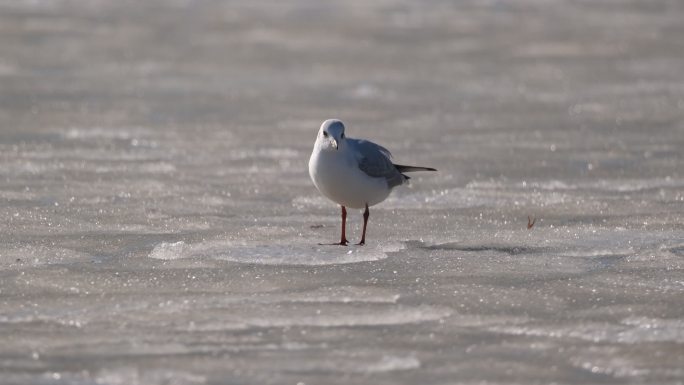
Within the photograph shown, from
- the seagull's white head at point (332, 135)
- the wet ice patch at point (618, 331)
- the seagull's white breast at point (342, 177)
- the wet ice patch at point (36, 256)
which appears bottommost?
the wet ice patch at point (36, 256)

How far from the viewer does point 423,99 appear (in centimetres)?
1102

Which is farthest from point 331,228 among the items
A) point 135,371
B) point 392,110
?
point 392,110

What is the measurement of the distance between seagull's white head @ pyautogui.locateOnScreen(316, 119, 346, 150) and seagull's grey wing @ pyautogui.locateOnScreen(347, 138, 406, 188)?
0.18 m

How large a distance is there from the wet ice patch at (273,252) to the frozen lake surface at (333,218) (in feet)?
0.07

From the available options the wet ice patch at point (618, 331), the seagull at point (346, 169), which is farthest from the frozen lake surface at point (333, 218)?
the seagull at point (346, 169)

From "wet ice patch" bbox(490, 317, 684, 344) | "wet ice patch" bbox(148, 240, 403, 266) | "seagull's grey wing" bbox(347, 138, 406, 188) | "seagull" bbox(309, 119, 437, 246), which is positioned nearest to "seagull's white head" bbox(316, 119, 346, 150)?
"seagull" bbox(309, 119, 437, 246)

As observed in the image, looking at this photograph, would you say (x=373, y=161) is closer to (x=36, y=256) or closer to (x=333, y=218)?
(x=333, y=218)

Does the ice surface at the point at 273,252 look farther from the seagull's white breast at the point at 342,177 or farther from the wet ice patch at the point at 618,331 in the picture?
the wet ice patch at the point at 618,331

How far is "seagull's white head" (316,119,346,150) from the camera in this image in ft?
18.3

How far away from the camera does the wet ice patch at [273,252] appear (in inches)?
209

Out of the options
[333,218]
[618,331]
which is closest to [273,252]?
[333,218]

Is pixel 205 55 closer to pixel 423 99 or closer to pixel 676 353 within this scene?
pixel 423 99

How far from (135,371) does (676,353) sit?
5.48 feet

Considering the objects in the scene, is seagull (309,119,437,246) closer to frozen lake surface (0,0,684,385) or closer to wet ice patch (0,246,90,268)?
frozen lake surface (0,0,684,385)
